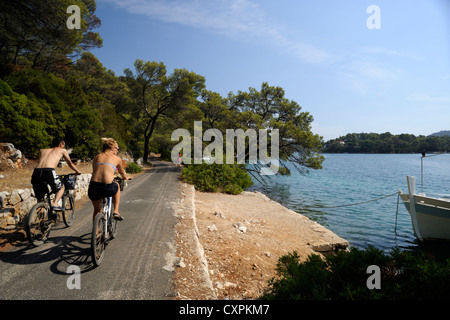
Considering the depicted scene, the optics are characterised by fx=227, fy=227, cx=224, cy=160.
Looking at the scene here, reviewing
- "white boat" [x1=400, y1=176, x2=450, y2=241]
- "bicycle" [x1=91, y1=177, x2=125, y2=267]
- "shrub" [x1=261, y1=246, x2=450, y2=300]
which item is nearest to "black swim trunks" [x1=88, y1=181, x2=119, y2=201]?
"bicycle" [x1=91, y1=177, x2=125, y2=267]

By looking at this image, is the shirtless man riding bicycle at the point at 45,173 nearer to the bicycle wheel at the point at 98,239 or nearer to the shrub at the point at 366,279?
the bicycle wheel at the point at 98,239

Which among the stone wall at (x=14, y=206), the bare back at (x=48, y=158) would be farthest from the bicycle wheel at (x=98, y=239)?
the stone wall at (x=14, y=206)

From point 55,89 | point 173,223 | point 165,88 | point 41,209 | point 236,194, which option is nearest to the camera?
point 41,209

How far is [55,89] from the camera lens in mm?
13250

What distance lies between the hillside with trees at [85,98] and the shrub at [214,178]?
21.0 ft

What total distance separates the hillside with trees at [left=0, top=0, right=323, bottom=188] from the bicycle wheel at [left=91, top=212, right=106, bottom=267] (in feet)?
29.0

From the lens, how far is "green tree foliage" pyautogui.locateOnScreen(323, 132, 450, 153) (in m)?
92.9

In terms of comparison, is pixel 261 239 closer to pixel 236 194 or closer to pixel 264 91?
pixel 236 194

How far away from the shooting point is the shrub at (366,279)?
217cm

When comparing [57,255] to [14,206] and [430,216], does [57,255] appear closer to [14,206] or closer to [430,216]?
[14,206]

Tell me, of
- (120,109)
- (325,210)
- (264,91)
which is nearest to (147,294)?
(325,210)

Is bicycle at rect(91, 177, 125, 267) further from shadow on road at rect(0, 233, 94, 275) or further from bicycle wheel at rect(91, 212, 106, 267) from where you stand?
shadow on road at rect(0, 233, 94, 275)

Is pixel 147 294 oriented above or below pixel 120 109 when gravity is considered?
below
